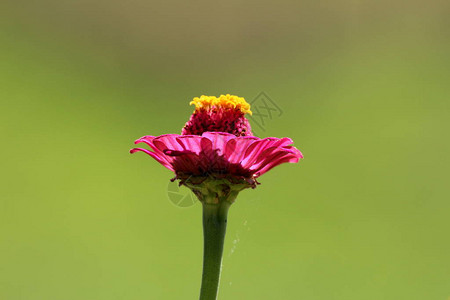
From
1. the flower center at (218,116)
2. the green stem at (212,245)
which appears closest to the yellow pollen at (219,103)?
the flower center at (218,116)

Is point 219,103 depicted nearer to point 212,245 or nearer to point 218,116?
point 218,116

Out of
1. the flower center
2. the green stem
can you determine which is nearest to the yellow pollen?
the flower center

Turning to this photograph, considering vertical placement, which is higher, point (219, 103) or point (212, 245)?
point (219, 103)

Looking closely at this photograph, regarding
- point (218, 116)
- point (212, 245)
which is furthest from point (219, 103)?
point (212, 245)

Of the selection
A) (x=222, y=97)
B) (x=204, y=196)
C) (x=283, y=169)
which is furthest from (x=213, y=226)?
(x=283, y=169)

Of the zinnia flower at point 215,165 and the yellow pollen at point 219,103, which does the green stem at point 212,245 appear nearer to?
the zinnia flower at point 215,165

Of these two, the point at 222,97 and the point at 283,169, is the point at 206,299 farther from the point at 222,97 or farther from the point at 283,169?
the point at 283,169
